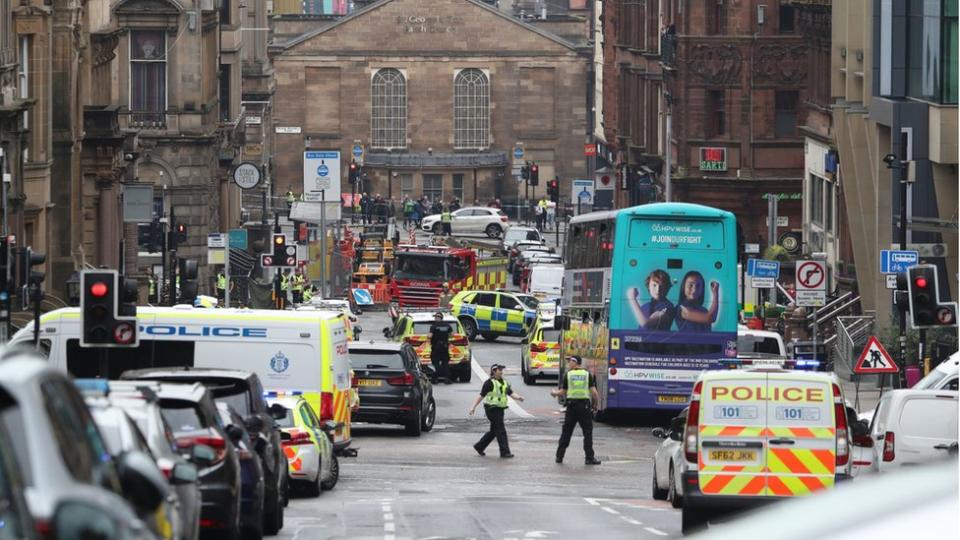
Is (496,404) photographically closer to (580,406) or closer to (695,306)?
(580,406)

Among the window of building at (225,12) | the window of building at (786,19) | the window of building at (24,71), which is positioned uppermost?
the window of building at (225,12)

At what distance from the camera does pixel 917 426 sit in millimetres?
21078

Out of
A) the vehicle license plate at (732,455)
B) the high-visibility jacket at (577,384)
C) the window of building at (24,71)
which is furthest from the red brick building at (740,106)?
the vehicle license plate at (732,455)

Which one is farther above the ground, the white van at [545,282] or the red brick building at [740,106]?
the red brick building at [740,106]

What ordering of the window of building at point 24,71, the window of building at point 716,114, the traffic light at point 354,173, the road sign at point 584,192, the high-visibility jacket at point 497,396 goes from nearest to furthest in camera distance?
1. the high-visibility jacket at point 497,396
2. the window of building at point 24,71
3. the window of building at point 716,114
4. the road sign at point 584,192
5. the traffic light at point 354,173

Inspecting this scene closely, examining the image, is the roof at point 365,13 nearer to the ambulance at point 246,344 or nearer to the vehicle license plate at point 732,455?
the ambulance at point 246,344

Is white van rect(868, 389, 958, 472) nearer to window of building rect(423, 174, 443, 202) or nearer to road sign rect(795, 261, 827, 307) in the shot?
road sign rect(795, 261, 827, 307)

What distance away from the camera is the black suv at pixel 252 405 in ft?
61.1

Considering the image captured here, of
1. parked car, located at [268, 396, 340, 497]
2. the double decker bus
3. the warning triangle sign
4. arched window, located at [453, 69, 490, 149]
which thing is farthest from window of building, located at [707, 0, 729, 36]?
arched window, located at [453, 69, 490, 149]

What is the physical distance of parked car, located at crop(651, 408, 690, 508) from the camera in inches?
843

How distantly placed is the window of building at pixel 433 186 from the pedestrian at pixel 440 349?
90.2 metres

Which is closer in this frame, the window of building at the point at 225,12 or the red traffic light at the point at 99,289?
the red traffic light at the point at 99,289

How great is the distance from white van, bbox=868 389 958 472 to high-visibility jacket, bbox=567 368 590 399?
9.06 metres

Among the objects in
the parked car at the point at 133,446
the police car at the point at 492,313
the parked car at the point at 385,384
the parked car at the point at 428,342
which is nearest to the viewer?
the parked car at the point at 133,446
